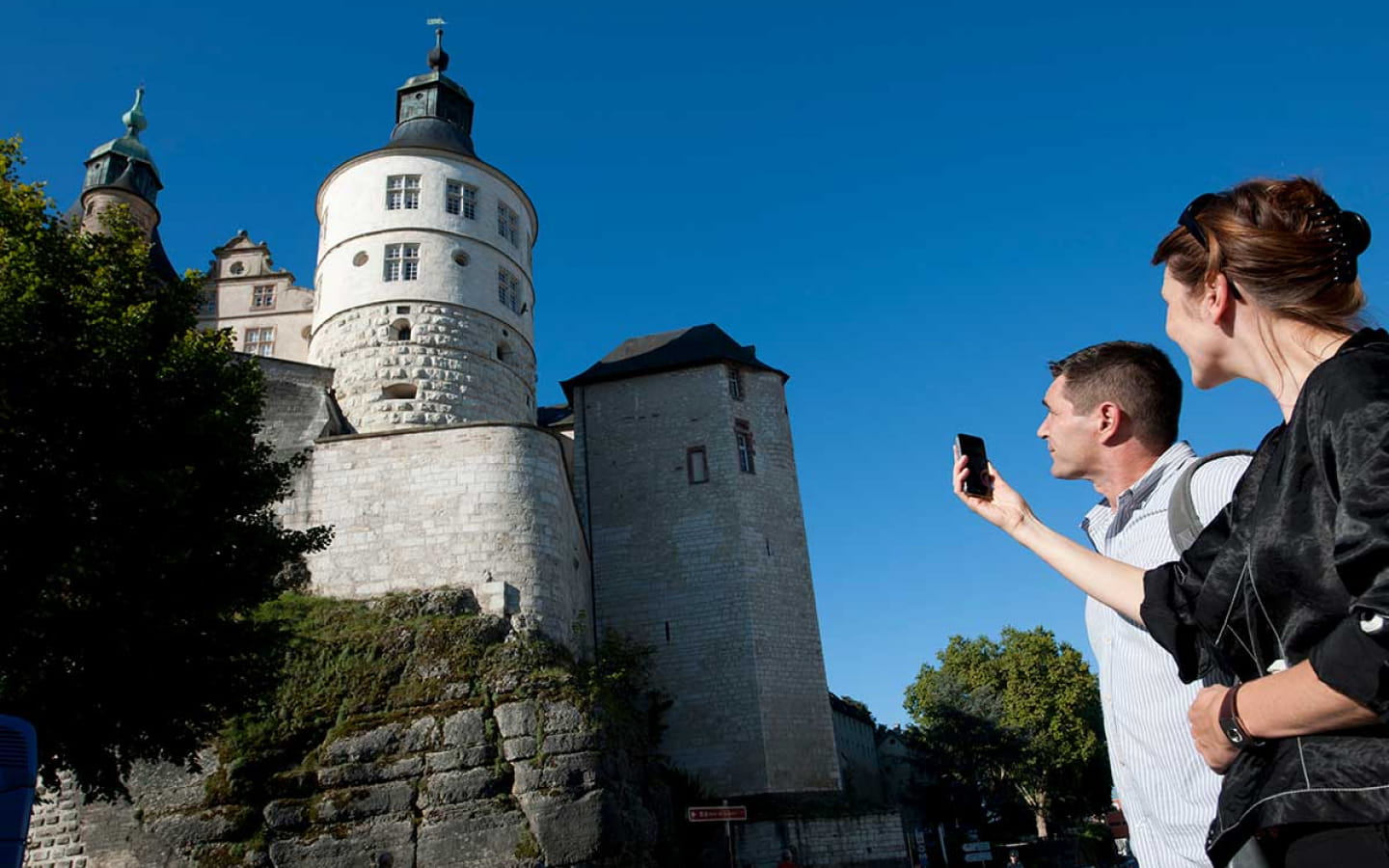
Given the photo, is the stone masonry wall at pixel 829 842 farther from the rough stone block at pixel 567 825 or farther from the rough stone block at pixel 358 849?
the rough stone block at pixel 358 849

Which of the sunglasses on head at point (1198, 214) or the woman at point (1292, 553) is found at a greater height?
the sunglasses on head at point (1198, 214)

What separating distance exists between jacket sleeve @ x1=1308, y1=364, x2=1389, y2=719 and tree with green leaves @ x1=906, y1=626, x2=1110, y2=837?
38.7m

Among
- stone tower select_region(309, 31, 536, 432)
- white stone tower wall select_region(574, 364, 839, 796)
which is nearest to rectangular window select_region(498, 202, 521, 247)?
stone tower select_region(309, 31, 536, 432)

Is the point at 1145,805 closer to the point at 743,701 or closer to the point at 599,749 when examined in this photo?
the point at 599,749

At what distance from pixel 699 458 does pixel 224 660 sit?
15726 mm

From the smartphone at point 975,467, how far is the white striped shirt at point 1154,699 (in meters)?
0.45

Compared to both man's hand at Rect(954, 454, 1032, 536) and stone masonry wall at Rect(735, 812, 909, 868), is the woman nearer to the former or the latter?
man's hand at Rect(954, 454, 1032, 536)

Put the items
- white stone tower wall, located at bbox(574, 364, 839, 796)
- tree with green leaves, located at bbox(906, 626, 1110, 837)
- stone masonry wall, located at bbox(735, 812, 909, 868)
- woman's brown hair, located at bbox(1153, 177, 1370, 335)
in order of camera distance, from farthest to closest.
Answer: tree with green leaves, located at bbox(906, 626, 1110, 837)
white stone tower wall, located at bbox(574, 364, 839, 796)
stone masonry wall, located at bbox(735, 812, 909, 868)
woman's brown hair, located at bbox(1153, 177, 1370, 335)

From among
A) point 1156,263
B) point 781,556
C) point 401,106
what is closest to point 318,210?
point 401,106

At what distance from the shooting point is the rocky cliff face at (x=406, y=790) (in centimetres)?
1409

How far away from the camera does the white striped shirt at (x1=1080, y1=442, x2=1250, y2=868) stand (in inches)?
95.5

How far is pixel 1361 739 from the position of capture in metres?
1.57

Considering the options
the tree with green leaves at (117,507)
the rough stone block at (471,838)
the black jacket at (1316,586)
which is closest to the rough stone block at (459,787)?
the rough stone block at (471,838)

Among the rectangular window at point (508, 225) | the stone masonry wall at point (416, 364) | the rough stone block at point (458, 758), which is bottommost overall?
the rough stone block at point (458, 758)
